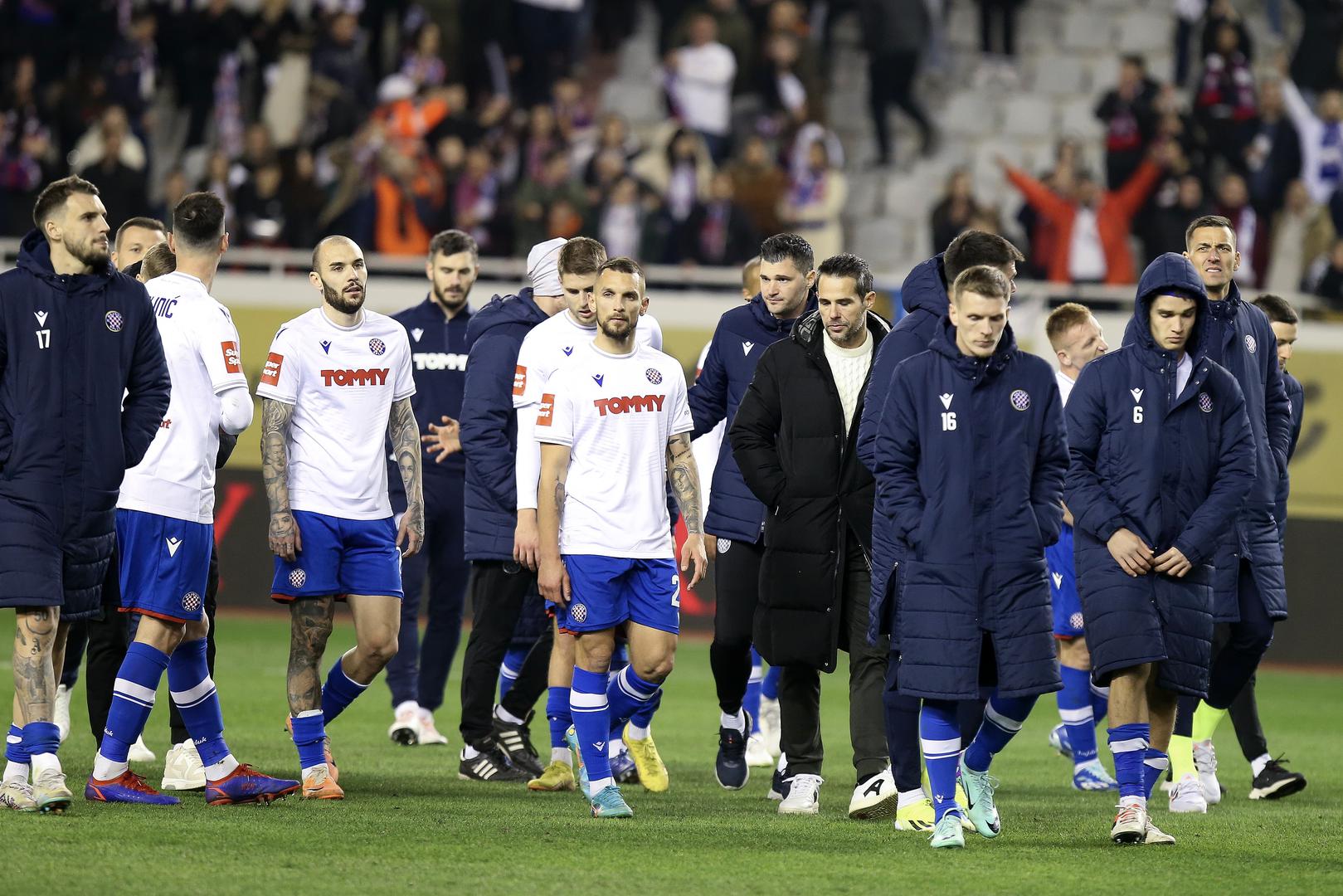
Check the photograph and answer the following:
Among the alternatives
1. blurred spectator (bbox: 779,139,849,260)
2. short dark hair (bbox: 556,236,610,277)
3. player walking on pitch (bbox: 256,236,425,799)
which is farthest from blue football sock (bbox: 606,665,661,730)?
blurred spectator (bbox: 779,139,849,260)

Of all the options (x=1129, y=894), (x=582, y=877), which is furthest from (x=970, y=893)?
(x=582, y=877)

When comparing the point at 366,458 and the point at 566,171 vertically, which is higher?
the point at 566,171

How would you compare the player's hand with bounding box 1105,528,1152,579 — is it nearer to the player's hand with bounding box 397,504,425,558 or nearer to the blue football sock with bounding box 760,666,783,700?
the player's hand with bounding box 397,504,425,558

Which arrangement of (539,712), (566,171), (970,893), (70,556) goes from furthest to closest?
(566,171) → (539,712) → (70,556) → (970,893)

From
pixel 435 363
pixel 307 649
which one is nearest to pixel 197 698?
pixel 307 649

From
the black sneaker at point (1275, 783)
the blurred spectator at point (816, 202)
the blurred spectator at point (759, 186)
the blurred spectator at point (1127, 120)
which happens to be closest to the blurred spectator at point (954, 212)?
the blurred spectator at point (816, 202)

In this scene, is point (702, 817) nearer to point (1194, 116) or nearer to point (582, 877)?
point (582, 877)

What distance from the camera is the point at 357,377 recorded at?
8.00 meters

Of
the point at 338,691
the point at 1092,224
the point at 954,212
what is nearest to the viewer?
the point at 338,691

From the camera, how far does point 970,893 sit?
239 inches

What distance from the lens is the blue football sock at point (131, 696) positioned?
744cm

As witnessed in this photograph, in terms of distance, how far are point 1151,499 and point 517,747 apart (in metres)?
3.29

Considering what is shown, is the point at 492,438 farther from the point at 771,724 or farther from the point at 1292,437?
the point at 1292,437

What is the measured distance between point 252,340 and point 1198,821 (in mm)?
11217
